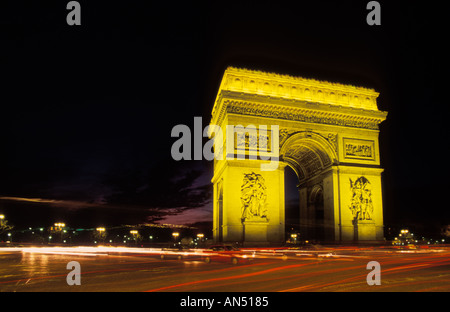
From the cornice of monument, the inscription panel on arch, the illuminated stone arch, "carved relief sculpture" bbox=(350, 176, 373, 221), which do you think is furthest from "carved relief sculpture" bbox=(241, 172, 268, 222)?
the inscription panel on arch

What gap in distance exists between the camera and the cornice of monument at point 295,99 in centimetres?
2734

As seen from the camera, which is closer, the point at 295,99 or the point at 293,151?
the point at 295,99

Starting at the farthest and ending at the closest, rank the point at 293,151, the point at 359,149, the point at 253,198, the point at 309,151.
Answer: the point at 293,151 < the point at 309,151 < the point at 359,149 < the point at 253,198

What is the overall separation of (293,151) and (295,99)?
5.13m

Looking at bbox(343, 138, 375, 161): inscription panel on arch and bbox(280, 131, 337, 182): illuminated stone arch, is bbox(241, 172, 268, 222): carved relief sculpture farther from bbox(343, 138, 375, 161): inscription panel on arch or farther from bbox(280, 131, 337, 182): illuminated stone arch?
bbox(343, 138, 375, 161): inscription panel on arch

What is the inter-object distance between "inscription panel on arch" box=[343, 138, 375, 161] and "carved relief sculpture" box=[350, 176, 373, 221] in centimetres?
189

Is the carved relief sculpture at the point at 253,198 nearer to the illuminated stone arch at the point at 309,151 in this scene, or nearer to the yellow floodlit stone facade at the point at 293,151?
the yellow floodlit stone facade at the point at 293,151

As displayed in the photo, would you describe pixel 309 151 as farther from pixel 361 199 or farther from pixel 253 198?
pixel 253 198

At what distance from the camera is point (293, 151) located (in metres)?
31.5

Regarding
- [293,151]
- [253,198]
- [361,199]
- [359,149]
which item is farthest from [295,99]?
[361,199]

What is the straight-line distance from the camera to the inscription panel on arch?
29.2 meters

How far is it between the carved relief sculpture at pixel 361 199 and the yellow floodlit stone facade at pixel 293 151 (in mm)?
15

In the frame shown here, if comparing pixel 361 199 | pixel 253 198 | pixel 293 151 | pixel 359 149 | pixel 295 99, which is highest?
pixel 295 99
